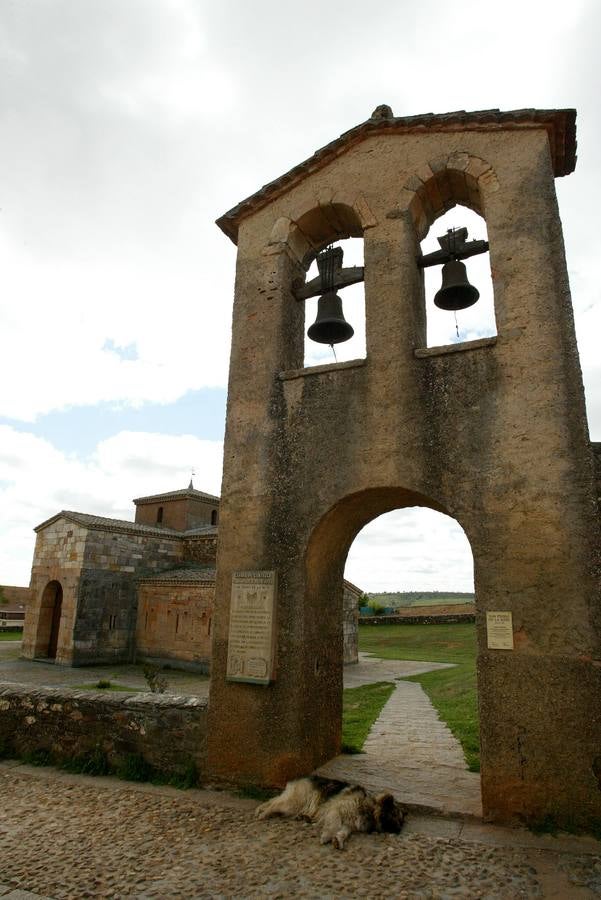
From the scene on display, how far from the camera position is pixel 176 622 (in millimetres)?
19484

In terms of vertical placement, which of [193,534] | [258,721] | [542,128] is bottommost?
[258,721]

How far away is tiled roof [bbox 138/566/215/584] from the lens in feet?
62.8

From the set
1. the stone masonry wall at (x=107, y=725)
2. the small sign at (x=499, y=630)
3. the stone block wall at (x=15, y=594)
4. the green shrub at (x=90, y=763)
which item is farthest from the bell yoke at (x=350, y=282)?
the stone block wall at (x=15, y=594)

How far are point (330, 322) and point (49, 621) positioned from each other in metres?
19.2

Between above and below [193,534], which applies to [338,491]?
below

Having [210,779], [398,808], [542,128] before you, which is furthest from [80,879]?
[542,128]

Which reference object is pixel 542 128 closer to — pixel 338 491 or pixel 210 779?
pixel 338 491

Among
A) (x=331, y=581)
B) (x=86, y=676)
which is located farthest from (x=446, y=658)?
(x=331, y=581)

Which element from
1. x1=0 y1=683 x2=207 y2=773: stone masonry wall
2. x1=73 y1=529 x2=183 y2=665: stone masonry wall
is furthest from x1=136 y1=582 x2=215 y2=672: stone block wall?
x1=0 y1=683 x2=207 y2=773: stone masonry wall

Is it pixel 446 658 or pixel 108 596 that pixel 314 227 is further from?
pixel 446 658

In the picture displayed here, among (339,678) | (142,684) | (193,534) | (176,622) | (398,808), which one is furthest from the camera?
(193,534)

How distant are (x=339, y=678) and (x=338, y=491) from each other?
2399 millimetres

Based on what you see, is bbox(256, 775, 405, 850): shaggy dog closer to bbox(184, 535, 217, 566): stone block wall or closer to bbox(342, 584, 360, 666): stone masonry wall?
bbox(342, 584, 360, 666): stone masonry wall

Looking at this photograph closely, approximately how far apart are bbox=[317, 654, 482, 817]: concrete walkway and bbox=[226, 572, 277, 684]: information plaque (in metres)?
1.24
